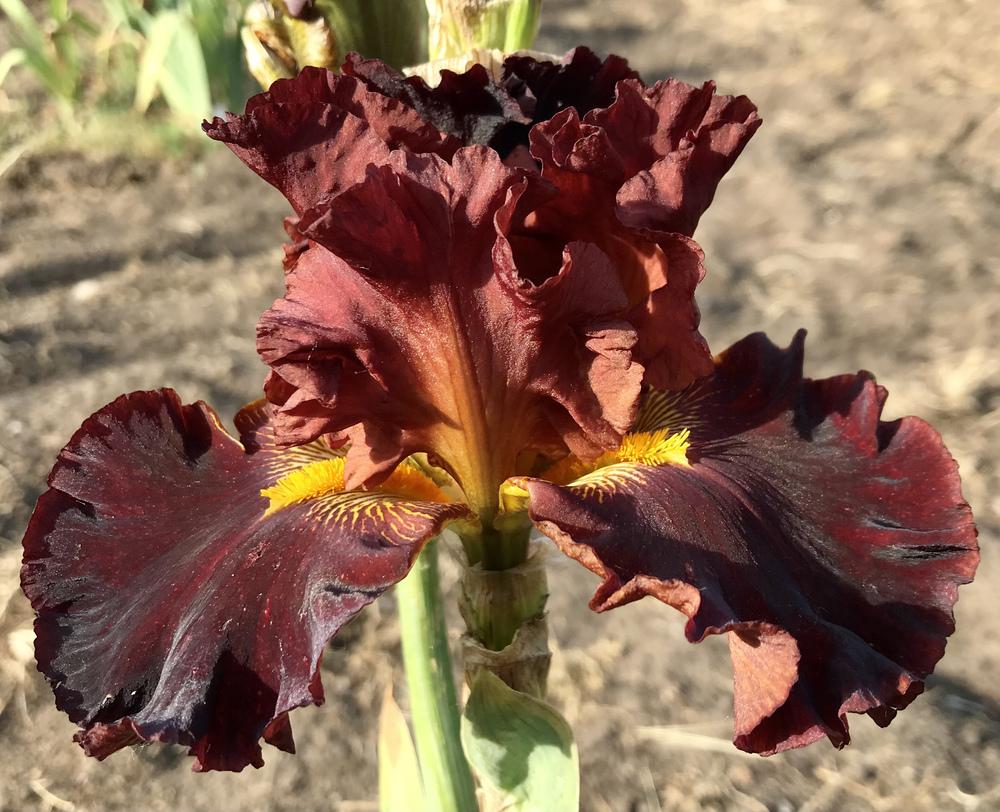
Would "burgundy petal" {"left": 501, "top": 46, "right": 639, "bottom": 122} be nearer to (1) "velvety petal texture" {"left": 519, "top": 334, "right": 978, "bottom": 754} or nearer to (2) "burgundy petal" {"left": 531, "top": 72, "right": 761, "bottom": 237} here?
(2) "burgundy petal" {"left": 531, "top": 72, "right": 761, "bottom": 237}

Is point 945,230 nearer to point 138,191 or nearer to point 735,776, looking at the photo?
point 735,776

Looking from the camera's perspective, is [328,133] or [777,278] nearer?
[328,133]

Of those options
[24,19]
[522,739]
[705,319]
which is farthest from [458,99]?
[24,19]

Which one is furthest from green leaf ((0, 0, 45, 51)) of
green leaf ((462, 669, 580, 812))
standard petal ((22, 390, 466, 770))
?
green leaf ((462, 669, 580, 812))

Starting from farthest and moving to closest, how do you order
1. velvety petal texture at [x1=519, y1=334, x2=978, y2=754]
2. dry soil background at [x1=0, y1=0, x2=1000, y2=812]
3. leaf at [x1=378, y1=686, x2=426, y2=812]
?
dry soil background at [x1=0, y1=0, x2=1000, y2=812], leaf at [x1=378, y1=686, x2=426, y2=812], velvety petal texture at [x1=519, y1=334, x2=978, y2=754]

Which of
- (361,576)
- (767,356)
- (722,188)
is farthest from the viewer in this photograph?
(722,188)

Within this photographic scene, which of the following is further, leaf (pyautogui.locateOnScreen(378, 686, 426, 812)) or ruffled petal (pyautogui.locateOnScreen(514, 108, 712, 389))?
leaf (pyautogui.locateOnScreen(378, 686, 426, 812))

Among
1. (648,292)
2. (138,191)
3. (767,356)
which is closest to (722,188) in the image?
(138,191)

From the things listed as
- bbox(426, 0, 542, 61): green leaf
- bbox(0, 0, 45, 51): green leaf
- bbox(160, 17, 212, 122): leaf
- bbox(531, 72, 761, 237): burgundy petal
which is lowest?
bbox(531, 72, 761, 237): burgundy petal

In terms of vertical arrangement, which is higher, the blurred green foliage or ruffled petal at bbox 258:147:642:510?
the blurred green foliage
